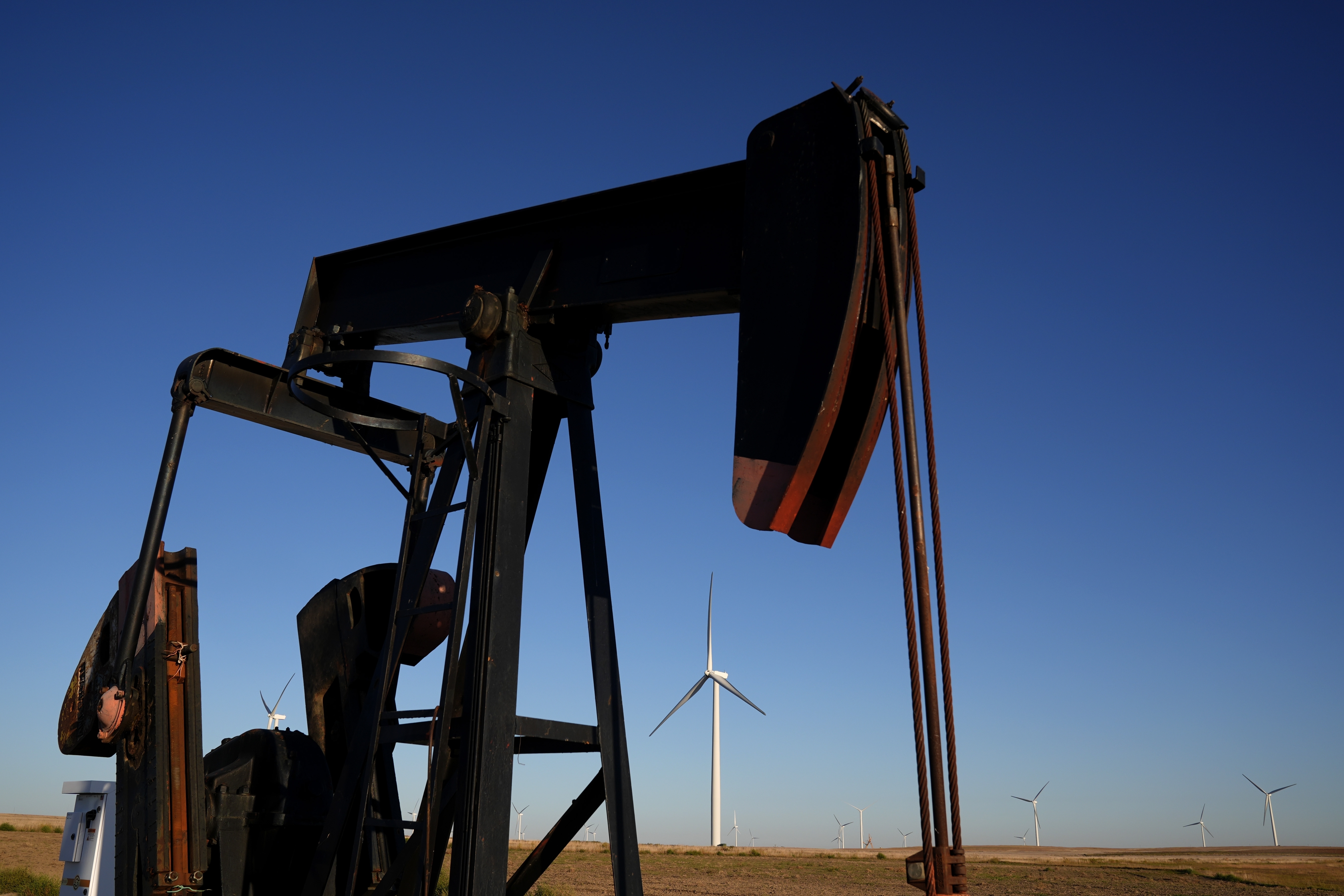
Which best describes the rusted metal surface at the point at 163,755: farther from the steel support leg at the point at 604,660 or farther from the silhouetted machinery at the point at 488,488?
the steel support leg at the point at 604,660

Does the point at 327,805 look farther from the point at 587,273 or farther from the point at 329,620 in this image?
the point at 587,273

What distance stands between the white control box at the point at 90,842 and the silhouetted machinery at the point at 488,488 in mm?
984

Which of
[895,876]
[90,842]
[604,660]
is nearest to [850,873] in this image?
[895,876]

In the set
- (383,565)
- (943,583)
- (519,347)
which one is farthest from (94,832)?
(943,583)

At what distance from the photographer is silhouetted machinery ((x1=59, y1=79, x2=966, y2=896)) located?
429cm

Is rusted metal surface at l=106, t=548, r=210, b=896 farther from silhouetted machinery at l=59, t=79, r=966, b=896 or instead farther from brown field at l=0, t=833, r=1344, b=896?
brown field at l=0, t=833, r=1344, b=896

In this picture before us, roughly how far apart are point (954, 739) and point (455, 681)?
8.23ft

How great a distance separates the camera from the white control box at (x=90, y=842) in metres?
5.82

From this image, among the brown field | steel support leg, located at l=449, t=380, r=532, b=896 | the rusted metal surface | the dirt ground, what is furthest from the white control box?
the brown field

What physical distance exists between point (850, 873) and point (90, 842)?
73.8 ft

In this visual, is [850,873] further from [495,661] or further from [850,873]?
[495,661]

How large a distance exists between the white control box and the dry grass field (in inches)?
290

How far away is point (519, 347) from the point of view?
17.3 ft

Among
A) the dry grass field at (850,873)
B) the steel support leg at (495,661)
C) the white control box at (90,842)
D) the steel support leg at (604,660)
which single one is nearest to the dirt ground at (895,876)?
the dry grass field at (850,873)
